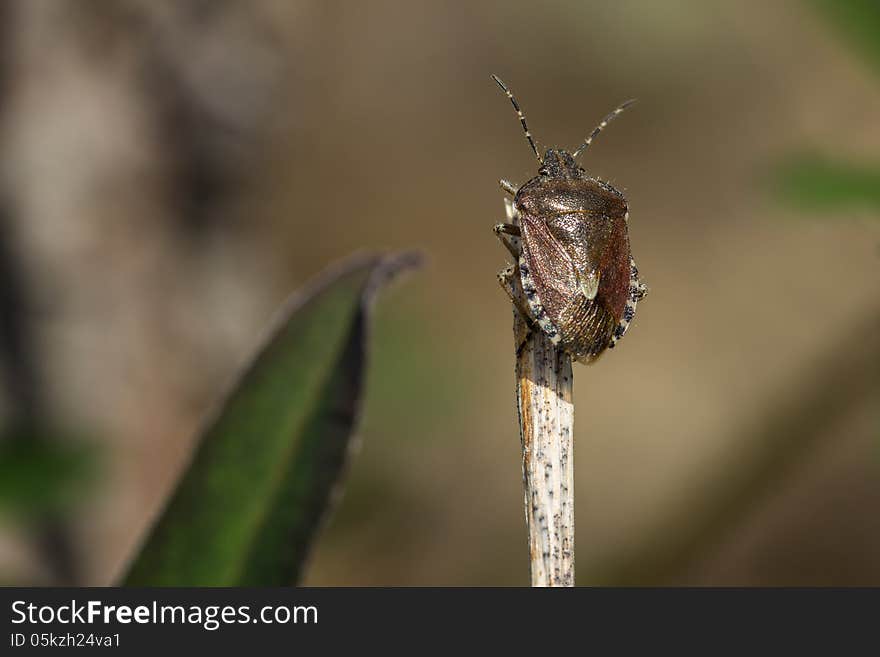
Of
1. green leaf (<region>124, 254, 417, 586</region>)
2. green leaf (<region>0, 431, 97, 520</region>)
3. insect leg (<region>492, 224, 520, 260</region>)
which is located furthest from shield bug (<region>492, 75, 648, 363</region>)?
green leaf (<region>0, 431, 97, 520</region>)

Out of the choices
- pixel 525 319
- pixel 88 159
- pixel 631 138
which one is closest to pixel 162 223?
pixel 88 159

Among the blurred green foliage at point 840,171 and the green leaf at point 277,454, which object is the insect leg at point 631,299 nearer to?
the blurred green foliage at point 840,171

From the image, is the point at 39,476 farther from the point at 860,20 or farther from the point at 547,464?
the point at 860,20

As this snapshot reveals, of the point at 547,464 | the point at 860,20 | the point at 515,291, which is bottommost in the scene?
the point at 547,464

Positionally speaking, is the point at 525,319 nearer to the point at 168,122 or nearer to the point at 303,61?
the point at 168,122

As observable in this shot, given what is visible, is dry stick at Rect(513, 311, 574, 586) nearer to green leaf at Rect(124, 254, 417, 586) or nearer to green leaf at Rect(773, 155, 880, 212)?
green leaf at Rect(124, 254, 417, 586)

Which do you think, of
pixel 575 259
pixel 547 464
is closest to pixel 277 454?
pixel 547 464
